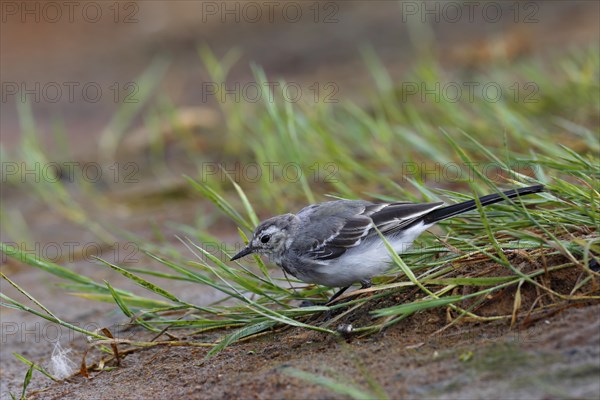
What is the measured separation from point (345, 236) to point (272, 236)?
1.60ft

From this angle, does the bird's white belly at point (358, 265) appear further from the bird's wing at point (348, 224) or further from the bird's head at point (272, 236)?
the bird's head at point (272, 236)

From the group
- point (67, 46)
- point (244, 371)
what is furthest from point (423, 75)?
point (67, 46)

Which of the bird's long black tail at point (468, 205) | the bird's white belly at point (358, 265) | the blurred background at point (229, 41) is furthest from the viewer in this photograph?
the blurred background at point (229, 41)

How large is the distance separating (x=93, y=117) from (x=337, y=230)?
381 inches

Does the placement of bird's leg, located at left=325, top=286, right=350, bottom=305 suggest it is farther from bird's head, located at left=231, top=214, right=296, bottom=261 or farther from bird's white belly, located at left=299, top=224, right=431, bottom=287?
bird's head, located at left=231, top=214, right=296, bottom=261

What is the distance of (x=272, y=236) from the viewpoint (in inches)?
214

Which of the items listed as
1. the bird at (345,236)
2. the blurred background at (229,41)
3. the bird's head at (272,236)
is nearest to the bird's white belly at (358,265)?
the bird at (345,236)

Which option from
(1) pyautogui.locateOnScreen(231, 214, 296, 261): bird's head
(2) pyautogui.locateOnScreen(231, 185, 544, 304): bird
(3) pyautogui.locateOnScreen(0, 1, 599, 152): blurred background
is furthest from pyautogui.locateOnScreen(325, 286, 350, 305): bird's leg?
(3) pyautogui.locateOnScreen(0, 1, 599, 152): blurred background

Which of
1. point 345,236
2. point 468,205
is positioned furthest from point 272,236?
point 468,205

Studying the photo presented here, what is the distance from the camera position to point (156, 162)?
10.7 m

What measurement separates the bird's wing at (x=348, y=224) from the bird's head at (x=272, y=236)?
11cm

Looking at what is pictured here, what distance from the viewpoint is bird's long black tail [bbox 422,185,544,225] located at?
4.73 metres

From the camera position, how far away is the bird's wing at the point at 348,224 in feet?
16.8

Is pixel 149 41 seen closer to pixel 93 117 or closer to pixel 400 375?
pixel 93 117
